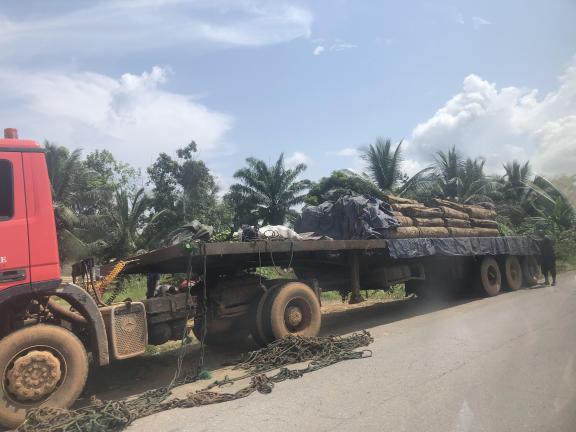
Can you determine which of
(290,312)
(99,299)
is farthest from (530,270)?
(99,299)

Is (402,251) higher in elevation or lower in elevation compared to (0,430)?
higher

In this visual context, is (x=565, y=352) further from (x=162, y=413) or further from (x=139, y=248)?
(x=139, y=248)

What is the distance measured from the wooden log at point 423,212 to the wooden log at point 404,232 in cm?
41

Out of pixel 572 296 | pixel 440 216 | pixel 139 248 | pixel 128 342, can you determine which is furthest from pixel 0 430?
pixel 139 248

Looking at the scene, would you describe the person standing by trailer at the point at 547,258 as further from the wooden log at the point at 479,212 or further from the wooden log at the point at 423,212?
the wooden log at the point at 423,212

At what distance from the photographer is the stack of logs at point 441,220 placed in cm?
985

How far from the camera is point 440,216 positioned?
11.1m

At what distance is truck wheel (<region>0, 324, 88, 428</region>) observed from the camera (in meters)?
4.36

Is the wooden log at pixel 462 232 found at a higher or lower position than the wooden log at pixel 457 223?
lower

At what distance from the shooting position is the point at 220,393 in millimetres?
5164

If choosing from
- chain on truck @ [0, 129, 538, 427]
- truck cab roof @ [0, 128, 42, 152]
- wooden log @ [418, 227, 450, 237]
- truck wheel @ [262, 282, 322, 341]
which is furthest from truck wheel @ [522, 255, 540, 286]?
truck cab roof @ [0, 128, 42, 152]

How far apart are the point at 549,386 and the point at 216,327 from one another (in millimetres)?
4253

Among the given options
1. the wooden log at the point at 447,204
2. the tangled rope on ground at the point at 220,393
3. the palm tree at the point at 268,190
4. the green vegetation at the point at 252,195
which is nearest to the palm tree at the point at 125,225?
the green vegetation at the point at 252,195

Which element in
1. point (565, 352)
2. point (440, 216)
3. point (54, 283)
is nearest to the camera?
point (54, 283)
